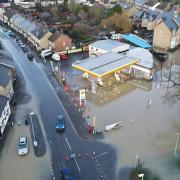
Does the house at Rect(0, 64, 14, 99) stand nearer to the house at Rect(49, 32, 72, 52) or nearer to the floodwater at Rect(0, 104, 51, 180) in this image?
the floodwater at Rect(0, 104, 51, 180)

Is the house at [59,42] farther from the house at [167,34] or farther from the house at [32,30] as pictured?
the house at [167,34]

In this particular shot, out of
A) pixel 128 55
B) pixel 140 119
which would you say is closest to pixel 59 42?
pixel 128 55

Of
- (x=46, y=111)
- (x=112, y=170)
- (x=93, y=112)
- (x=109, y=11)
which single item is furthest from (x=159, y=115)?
(x=109, y=11)

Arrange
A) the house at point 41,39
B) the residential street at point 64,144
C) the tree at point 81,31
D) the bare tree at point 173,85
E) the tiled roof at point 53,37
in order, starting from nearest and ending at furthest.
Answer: the residential street at point 64,144 → the bare tree at point 173,85 → the tiled roof at point 53,37 → the house at point 41,39 → the tree at point 81,31

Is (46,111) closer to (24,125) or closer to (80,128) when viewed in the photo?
(24,125)

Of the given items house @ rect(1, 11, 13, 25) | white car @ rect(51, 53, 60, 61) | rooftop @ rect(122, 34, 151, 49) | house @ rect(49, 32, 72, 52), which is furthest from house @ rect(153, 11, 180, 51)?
house @ rect(1, 11, 13, 25)

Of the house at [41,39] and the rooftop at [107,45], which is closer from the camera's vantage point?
the rooftop at [107,45]

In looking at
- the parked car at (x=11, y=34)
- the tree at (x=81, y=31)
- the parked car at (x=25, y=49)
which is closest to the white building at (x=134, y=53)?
the tree at (x=81, y=31)
